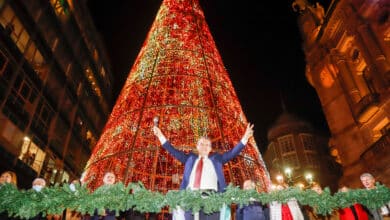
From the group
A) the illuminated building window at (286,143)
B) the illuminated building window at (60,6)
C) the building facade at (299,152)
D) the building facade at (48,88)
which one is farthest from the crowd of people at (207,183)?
the illuminated building window at (286,143)

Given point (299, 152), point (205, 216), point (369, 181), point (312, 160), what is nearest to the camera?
point (205, 216)

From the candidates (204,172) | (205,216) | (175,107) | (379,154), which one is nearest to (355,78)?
(379,154)

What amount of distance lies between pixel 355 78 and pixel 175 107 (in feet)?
61.3

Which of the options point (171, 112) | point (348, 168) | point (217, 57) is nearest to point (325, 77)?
point (348, 168)

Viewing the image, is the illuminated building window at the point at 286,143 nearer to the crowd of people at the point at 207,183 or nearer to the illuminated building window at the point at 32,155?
the illuminated building window at the point at 32,155

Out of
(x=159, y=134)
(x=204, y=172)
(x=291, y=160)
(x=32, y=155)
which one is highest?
(x=291, y=160)

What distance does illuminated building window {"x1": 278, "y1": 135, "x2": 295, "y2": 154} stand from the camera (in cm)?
4100

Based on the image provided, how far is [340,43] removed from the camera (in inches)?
915

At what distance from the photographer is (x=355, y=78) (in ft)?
73.3

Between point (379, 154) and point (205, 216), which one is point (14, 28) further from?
point (379, 154)

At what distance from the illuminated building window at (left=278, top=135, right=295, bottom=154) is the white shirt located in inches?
1511

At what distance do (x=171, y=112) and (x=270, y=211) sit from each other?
4.57 metres

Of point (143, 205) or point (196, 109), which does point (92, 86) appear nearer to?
point (196, 109)

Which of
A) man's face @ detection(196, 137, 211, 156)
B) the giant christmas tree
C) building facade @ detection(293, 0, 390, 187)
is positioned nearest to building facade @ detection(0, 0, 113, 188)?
the giant christmas tree
